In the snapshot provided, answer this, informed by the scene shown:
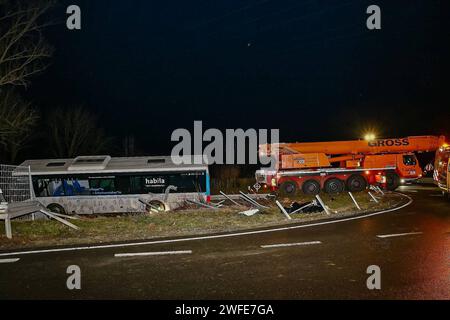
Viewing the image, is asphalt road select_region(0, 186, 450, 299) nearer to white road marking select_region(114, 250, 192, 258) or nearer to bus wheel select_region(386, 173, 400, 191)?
white road marking select_region(114, 250, 192, 258)

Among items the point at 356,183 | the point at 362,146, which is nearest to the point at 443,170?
the point at 356,183

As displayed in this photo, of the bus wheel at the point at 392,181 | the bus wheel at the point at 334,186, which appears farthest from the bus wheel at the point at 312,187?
the bus wheel at the point at 392,181

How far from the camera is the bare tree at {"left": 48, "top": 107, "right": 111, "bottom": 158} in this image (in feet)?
157

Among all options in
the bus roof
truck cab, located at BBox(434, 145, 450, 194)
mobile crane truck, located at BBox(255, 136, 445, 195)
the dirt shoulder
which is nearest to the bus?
the bus roof

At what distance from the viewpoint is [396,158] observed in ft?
85.2

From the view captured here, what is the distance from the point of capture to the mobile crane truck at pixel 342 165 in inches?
976

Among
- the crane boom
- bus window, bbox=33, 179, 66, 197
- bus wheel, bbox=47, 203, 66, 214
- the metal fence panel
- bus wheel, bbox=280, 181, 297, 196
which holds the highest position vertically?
the crane boom

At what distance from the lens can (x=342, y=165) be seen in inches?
1035

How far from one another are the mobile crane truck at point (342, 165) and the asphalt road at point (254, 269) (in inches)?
573

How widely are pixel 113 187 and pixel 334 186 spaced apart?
13.5m

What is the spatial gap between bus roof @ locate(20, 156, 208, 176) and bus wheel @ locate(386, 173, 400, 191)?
12.9 m

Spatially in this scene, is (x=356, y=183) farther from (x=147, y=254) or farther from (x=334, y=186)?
(x=147, y=254)

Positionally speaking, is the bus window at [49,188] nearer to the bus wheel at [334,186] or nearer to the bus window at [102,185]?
the bus window at [102,185]
